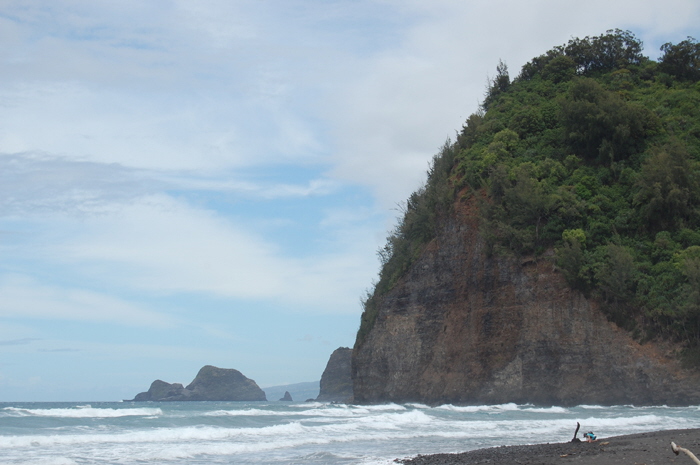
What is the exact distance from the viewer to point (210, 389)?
117 m

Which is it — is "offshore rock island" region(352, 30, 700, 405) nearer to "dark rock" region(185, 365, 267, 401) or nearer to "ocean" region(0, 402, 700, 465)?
"ocean" region(0, 402, 700, 465)

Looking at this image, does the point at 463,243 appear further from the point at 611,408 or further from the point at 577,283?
the point at 611,408

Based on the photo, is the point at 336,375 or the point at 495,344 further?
the point at 336,375

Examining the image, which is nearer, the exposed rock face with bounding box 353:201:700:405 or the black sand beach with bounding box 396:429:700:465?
the black sand beach with bounding box 396:429:700:465

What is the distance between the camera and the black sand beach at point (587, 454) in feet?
40.0

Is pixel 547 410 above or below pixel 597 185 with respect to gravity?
below

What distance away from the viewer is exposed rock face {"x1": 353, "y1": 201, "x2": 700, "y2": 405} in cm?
3083

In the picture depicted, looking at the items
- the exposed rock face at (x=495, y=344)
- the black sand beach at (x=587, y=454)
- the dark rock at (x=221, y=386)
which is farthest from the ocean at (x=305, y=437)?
the dark rock at (x=221, y=386)

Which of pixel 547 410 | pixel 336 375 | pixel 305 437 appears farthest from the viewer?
pixel 336 375

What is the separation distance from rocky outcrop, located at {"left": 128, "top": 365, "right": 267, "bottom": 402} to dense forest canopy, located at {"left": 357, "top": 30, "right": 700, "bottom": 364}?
75.1 metres

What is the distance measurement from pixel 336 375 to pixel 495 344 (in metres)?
57.5

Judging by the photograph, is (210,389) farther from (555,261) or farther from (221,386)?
(555,261)

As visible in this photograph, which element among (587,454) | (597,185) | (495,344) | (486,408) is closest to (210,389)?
(495,344)

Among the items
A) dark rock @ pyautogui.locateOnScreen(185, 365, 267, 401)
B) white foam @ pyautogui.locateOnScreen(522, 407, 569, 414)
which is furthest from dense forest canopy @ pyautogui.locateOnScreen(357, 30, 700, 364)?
dark rock @ pyautogui.locateOnScreen(185, 365, 267, 401)
